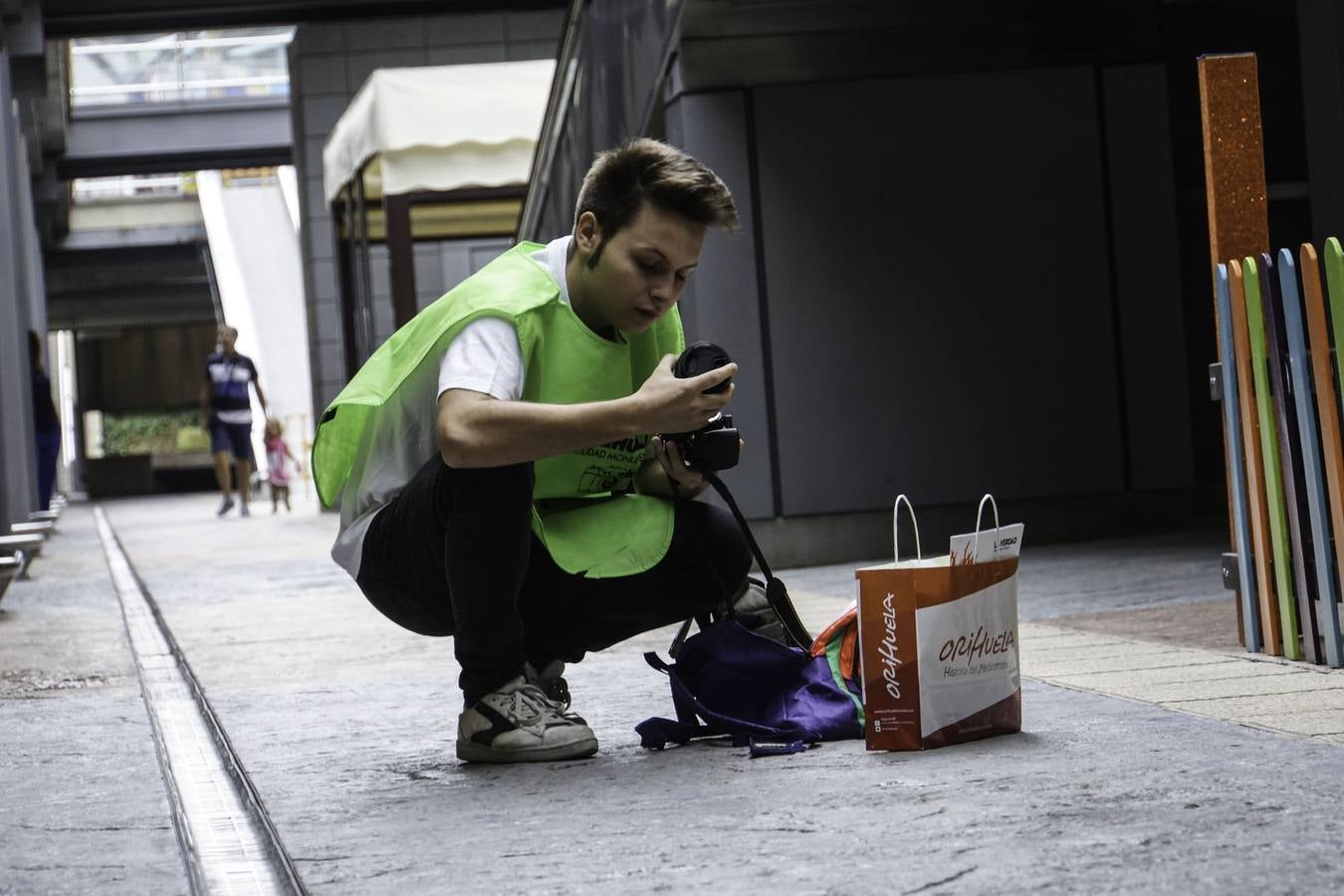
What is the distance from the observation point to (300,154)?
19.1m

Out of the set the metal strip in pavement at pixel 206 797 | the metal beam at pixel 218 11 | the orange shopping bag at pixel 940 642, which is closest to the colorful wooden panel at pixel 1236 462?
the orange shopping bag at pixel 940 642

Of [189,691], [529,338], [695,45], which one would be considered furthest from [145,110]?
[529,338]

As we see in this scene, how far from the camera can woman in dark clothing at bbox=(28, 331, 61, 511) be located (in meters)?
17.0

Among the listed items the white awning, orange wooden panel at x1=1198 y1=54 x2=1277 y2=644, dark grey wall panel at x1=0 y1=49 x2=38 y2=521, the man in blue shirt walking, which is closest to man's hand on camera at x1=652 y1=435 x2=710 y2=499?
orange wooden panel at x1=1198 y1=54 x2=1277 y2=644

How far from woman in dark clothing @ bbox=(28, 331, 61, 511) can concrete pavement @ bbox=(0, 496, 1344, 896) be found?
508 inches

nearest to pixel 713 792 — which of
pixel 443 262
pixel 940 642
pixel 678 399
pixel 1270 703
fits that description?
pixel 940 642

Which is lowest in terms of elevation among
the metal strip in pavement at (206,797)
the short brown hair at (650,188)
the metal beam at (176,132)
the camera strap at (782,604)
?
the metal strip in pavement at (206,797)

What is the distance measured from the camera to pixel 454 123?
12523 millimetres

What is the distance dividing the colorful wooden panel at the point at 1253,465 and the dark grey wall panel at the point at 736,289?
11.5 feet

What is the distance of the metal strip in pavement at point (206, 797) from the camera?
2330 millimetres

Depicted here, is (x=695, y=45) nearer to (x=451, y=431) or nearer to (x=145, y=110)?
(x=451, y=431)

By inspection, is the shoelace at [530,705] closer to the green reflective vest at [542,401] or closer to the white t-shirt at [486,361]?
the green reflective vest at [542,401]

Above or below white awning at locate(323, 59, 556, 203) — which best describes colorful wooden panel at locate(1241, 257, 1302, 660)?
below

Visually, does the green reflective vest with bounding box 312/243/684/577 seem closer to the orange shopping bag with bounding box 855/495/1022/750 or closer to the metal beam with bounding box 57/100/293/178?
the orange shopping bag with bounding box 855/495/1022/750
